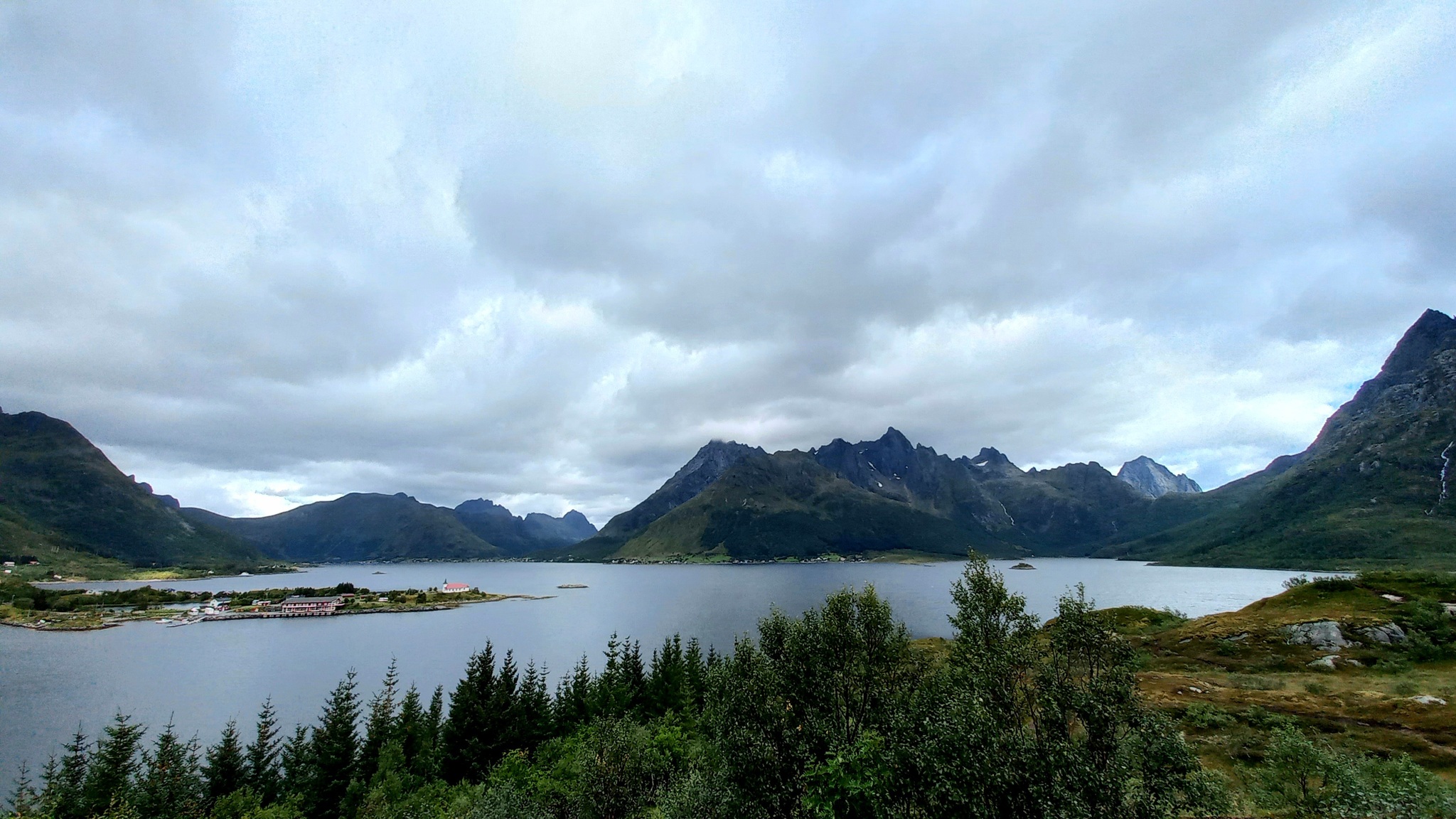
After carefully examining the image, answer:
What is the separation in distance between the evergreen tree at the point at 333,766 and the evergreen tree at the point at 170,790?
31.2ft

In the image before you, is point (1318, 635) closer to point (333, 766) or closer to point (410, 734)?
point (410, 734)

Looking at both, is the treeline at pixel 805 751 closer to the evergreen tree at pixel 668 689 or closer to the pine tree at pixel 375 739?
the pine tree at pixel 375 739

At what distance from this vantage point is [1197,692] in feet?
184

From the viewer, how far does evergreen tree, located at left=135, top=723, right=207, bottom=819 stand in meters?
48.9

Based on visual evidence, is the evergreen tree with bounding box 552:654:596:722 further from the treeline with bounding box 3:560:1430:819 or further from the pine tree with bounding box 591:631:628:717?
the treeline with bounding box 3:560:1430:819

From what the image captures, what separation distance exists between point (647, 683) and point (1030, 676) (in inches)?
2731

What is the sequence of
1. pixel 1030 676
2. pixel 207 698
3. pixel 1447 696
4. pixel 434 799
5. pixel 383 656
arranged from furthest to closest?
1. pixel 383 656
2. pixel 207 698
3. pixel 434 799
4. pixel 1447 696
5. pixel 1030 676

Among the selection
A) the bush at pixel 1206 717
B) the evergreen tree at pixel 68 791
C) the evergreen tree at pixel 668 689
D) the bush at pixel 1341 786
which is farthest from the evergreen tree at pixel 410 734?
the bush at pixel 1206 717

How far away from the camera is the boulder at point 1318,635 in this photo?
66312 mm

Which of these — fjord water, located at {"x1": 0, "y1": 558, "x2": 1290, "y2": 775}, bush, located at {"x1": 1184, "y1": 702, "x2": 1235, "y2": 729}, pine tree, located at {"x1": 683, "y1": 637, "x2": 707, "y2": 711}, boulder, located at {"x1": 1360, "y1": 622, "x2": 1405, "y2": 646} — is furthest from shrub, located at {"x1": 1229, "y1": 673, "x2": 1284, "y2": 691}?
pine tree, located at {"x1": 683, "y1": 637, "x2": 707, "y2": 711}

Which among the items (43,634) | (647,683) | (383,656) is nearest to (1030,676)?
(647,683)

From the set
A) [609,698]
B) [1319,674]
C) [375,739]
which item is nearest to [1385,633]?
[1319,674]

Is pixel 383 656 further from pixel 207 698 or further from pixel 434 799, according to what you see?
pixel 434 799

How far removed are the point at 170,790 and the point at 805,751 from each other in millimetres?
61633
